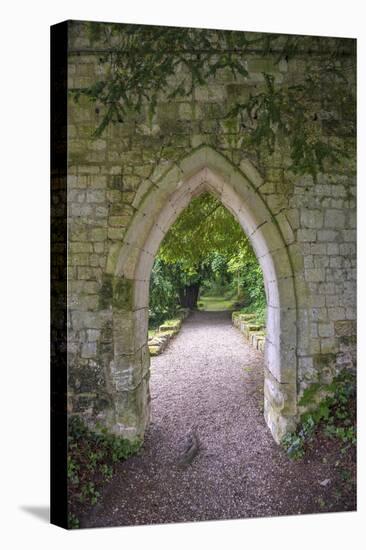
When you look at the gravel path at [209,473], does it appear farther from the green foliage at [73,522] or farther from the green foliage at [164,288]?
the green foliage at [164,288]

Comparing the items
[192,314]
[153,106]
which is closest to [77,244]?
[153,106]

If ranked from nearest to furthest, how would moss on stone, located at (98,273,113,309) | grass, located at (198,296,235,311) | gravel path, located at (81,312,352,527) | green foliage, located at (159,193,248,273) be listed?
gravel path, located at (81,312,352,527) → moss on stone, located at (98,273,113,309) → green foliage, located at (159,193,248,273) → grass, located at (198,296,235,311)

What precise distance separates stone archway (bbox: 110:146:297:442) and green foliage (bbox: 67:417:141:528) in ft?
0.45

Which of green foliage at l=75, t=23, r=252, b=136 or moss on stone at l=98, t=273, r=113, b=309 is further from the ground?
green foliage at l=75, t=23, r=252, b=136

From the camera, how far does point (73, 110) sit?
122 inches

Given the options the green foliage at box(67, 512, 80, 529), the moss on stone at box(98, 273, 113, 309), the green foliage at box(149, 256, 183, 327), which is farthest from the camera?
the green foliage at box(149, 256, 183, 327)

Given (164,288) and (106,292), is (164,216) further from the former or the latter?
(164,288)

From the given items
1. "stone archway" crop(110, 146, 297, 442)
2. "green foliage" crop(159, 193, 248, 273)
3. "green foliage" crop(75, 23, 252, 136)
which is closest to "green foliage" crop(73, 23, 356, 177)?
"green foliage" crop(75, 23, 252, 136)

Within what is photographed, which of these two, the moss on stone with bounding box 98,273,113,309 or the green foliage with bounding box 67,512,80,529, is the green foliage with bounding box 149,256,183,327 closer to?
the moss on stone with bounding box 98,273,113,309

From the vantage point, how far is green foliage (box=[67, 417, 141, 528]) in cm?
294

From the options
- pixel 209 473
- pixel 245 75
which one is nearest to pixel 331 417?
pixel 209 473

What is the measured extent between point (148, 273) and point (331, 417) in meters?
1.97

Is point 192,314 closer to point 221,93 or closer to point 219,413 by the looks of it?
point 219,413

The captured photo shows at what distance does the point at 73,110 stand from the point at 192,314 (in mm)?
3908
